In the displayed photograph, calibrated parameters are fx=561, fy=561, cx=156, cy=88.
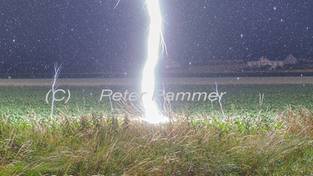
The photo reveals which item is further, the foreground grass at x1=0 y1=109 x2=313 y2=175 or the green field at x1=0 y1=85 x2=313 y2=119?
the green field at x1=0 y1=85 x2=313 y2=119

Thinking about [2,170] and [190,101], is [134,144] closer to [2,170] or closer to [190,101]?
[2,170]

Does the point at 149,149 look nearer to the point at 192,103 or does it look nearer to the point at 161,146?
the point at 161,146

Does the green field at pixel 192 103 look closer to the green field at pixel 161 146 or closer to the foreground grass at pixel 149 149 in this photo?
the green field at pixel 161 146

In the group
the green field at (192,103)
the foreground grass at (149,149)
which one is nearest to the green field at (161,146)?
the foreground grass at (149,149)

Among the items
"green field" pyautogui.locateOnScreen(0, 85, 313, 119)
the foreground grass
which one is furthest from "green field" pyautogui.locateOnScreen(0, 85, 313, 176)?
"green field" pyautogui.locateOnScreen(0, 85, 313, 119)

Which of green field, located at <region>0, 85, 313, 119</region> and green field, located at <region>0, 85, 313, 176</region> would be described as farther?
green field, located at <region>0, 85, 313, 119</region>

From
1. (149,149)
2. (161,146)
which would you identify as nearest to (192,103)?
(161,146)

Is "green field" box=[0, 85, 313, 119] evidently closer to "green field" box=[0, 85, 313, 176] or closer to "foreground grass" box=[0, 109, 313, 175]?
"green field" box=[0, 85, 313, 176]

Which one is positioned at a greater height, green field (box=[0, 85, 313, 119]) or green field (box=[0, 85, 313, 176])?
green field (box=[0, 85, 313, 119])

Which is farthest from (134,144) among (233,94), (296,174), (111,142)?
(233,94)

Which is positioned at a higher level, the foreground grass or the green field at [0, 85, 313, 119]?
the green field at [0, 85, 313, 119]
